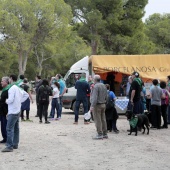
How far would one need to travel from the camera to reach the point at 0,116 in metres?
10.8

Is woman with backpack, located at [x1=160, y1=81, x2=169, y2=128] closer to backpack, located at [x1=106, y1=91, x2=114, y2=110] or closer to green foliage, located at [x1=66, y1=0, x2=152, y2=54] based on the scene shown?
backpack, located at [x1=106, y1=91, x2=114, y2=110]

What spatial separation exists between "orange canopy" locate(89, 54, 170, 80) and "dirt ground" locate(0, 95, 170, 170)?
506 cm

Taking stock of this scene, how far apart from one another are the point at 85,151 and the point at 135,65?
964cm

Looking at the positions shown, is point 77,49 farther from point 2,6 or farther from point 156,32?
point 2,6

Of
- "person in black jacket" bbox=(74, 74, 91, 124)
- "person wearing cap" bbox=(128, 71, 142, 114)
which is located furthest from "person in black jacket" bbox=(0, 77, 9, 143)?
"person in black jacket" bbox=(74, 74, 91, 124)

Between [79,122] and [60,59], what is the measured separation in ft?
196

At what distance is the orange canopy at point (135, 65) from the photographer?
1895cm

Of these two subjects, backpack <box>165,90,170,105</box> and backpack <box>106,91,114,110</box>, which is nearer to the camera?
backpack <box>106,91,114,110</box>

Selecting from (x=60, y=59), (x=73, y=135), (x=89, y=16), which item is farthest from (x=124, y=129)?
(x=60, y=59)

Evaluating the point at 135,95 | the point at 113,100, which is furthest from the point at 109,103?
the point at 135,95

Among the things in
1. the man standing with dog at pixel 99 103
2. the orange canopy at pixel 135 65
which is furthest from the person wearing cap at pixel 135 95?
the orange canopy at pixel 135 65

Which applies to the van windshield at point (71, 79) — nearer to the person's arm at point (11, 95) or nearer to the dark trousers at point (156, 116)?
the dark trousers at point (156, 116)

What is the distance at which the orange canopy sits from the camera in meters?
19.0

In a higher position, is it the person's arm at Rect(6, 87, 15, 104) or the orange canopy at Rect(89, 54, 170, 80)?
the orange canopy at Rect(89, 54, 170, 80)
